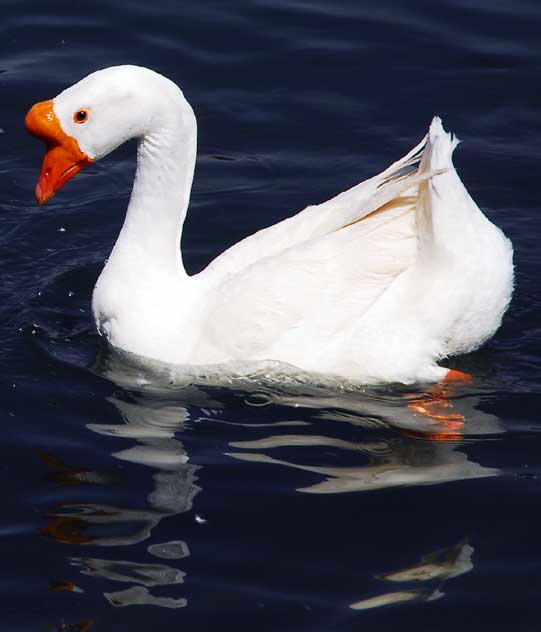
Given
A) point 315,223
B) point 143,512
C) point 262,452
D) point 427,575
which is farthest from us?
point 315,223

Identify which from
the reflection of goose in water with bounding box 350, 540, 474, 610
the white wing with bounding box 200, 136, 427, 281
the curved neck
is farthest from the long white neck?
the reflection of goose in water with bounding box 350, 540, 474, 610

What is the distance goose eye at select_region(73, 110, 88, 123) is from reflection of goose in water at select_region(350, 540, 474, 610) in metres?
2.65

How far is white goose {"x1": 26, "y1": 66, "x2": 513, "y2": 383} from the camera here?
249 inches

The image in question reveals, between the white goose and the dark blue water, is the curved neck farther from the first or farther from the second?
the dark blue water

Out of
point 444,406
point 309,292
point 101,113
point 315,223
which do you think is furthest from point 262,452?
point 101,113

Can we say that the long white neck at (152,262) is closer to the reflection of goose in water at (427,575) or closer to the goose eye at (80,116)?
the goose eye at (80,116)

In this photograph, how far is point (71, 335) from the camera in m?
7.11

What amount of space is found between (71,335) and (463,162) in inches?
133

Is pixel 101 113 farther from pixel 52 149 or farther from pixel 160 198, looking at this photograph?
pixel 160 198

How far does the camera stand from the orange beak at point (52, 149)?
609cm

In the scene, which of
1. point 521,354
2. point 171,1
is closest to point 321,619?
point 521,354

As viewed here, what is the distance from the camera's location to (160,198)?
6480 mm

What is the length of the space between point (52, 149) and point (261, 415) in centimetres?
173

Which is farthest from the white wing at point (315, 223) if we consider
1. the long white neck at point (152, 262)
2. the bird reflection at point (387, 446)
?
the bird reflection at point (387, 446)
